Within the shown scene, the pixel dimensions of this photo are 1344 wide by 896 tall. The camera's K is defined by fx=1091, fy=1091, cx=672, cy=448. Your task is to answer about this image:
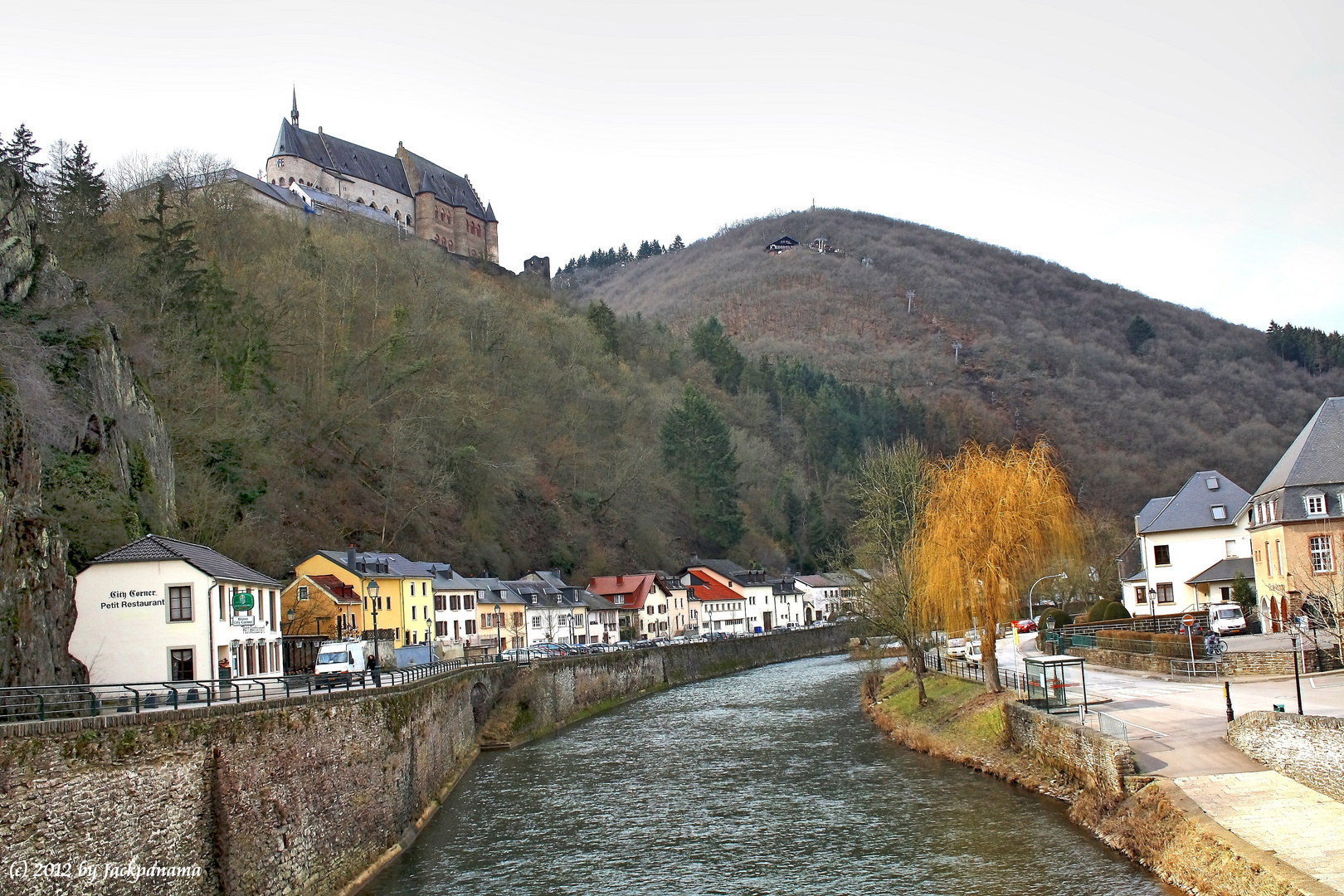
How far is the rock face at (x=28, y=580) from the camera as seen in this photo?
2064 centimetres

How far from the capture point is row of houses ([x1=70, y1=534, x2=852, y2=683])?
88.0ft

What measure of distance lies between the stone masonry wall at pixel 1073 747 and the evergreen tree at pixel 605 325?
89.2m

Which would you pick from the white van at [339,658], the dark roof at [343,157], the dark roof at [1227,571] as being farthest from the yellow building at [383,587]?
the dark roof at [343,157]

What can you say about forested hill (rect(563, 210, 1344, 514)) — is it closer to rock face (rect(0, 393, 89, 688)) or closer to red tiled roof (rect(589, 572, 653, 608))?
red tiled roof (rect(589, 572, 653, 608))

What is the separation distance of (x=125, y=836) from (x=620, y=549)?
7817 centimetres

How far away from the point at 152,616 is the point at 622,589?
194 ft

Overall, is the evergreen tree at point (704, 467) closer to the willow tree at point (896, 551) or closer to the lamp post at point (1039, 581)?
the lamp post at point (1039, 581)

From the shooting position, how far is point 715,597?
9731cm

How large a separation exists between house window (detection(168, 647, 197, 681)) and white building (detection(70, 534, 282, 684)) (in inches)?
0.8

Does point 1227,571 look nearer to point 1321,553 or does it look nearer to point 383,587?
point 1321,553

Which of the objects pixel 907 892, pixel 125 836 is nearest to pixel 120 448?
pixel 125 836

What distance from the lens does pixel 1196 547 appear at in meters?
55.3

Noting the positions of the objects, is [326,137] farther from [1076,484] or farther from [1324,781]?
[1324,781]

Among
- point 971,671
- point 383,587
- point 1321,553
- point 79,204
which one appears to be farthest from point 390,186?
point 1321,553
